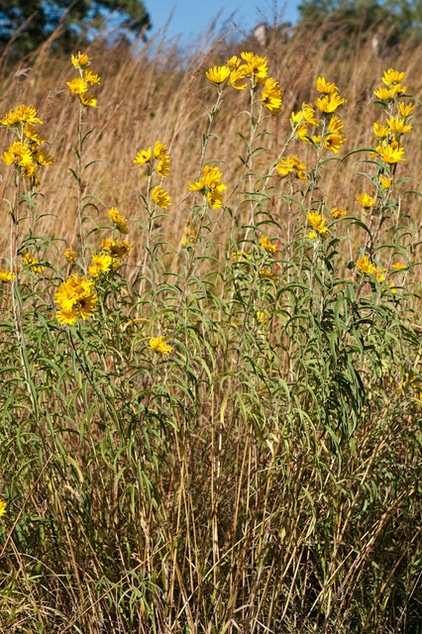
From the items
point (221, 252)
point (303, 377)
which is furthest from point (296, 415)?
point (221, 252)

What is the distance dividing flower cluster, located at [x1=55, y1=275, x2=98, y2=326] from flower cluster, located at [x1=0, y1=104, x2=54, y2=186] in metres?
0.38

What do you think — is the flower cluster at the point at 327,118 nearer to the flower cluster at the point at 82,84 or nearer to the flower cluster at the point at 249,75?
the flower cluster at the point at 249,75

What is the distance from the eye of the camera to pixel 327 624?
217 cm

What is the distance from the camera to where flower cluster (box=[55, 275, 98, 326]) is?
187 centimetres

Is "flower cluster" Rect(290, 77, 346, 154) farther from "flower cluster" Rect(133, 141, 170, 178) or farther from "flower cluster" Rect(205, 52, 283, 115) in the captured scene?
"flower cluster" Rect(133, 141, 170, 178)

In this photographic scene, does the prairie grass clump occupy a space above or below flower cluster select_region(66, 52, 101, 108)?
below

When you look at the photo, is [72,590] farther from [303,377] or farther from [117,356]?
[303,377]

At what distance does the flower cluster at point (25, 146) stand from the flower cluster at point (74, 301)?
380mm

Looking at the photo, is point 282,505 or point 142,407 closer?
point 142,407

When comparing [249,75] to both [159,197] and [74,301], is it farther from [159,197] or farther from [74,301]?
[74,301]

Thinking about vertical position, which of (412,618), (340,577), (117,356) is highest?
(117,356)

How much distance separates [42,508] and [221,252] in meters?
1.86

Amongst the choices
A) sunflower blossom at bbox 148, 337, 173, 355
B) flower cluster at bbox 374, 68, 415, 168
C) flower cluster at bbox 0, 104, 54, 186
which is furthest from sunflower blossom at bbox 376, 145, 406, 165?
flower cluster at bbox 0, 104, 54, 186

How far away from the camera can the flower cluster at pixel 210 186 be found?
84.1 inches
